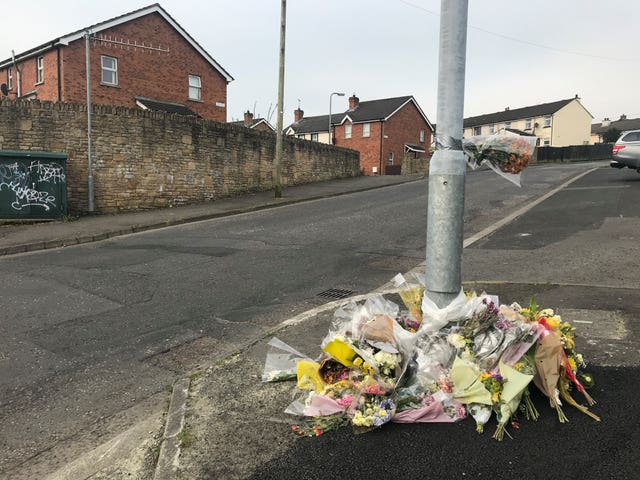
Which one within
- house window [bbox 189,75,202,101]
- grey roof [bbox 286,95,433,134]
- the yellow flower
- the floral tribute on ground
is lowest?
the floral tribute on ground

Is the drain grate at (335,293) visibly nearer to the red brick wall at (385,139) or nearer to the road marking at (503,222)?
the road marking at (503,222)

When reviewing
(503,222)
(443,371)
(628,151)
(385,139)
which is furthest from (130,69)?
(443,371)

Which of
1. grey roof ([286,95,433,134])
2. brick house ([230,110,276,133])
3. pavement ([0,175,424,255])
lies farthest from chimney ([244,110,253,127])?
pavement ([0,175,424,255])

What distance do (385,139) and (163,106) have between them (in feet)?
75.7

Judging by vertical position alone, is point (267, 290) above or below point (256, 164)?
below

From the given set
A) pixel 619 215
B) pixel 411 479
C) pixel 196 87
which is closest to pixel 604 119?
pixel 196 87

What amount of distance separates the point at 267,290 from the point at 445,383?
404 centimetres

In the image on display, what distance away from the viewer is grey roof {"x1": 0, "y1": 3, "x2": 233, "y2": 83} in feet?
74.9

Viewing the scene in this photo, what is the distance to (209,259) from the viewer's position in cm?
877

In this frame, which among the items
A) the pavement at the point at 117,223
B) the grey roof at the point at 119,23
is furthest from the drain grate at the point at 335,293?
the grey roof at the point at 119,23

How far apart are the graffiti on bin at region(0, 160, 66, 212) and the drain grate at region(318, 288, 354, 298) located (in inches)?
406

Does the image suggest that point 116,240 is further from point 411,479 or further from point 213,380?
point 411,479

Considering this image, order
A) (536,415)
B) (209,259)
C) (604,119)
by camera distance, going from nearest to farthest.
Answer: (536,415) < (209,259) < (604,119)

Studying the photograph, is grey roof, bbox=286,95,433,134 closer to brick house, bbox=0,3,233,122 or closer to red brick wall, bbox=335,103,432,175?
red brick wall, bbox=335,103,432,175
